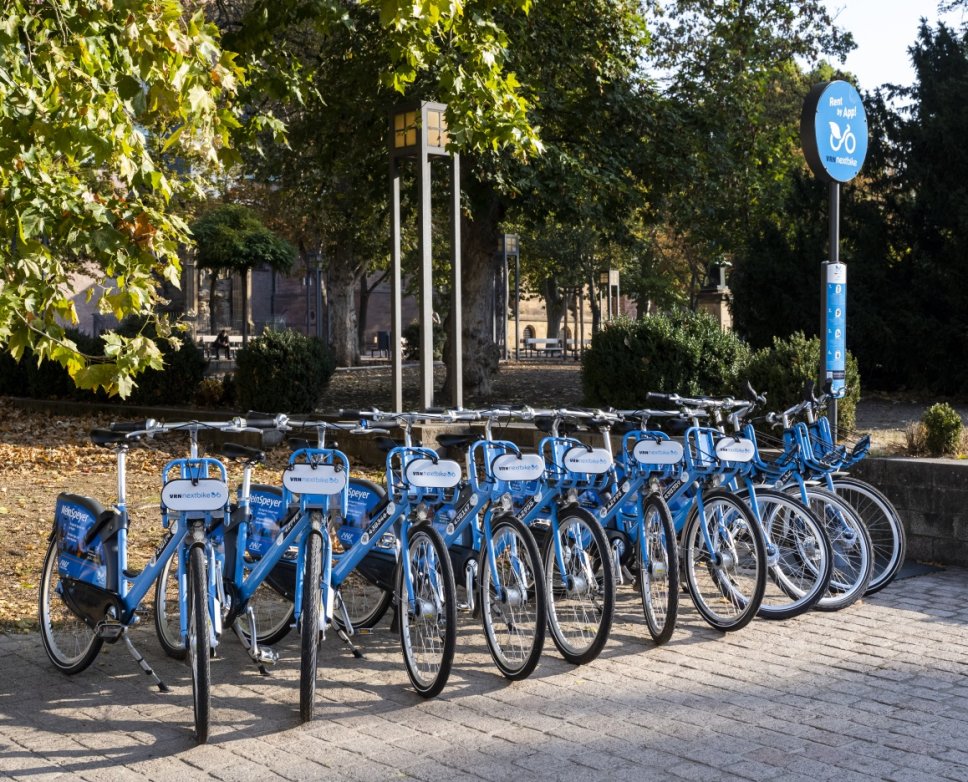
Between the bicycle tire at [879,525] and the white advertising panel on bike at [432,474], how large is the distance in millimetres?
2618

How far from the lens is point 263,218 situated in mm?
35469

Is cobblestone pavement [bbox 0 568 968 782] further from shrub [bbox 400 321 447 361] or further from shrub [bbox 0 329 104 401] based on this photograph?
shrub [bbox 400 321 447 361]

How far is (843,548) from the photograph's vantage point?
22.7 ft

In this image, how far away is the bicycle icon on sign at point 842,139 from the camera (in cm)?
853

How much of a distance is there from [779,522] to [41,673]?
12.3 feet

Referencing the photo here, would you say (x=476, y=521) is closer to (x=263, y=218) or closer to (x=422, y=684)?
(x=422, y=684)

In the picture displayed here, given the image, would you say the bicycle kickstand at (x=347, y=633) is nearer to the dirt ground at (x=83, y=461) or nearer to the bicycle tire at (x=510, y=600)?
the bicycle tire at (x=510, y=600)

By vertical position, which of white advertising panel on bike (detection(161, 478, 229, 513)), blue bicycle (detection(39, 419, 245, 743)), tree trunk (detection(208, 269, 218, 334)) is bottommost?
blue bicycle (detection(39, 419, 245, 743))

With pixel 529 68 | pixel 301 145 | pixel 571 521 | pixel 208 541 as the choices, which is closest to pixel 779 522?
pixel 571 521

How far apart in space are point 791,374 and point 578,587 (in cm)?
586

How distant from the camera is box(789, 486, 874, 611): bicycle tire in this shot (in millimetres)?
6777

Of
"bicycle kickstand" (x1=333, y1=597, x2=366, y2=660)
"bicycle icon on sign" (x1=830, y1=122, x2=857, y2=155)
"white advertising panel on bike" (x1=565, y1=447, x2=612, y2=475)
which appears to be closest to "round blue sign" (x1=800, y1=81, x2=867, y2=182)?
"bicycle icon on sign" (x1=830, y1=122, x2=857, y2=155)

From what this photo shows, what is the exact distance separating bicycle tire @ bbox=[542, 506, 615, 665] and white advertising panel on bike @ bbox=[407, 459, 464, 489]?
0.64 metres

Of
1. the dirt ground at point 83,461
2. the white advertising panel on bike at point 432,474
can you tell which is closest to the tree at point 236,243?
the dirt ground at point 83,461
